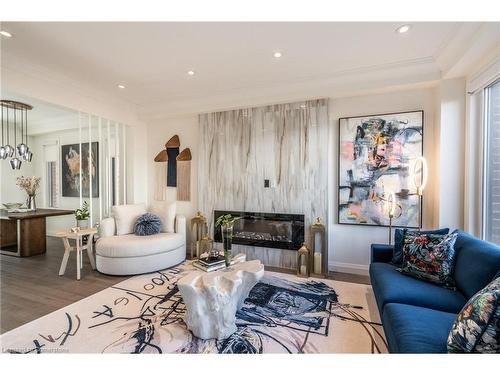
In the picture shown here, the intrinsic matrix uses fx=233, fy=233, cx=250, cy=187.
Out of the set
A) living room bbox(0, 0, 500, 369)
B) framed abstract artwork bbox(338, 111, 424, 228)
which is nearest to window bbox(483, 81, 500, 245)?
living room bbox(0, 0, 500, 369)

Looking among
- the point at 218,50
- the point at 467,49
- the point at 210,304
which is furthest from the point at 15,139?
the point at 467,49

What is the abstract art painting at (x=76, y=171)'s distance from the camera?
5.17 metres

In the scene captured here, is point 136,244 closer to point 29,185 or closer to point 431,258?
point 29,185

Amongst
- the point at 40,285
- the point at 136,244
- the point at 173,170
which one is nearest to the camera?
the point at 40,285

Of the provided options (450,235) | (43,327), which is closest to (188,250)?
(43,327)

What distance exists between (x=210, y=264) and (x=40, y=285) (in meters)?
2.31

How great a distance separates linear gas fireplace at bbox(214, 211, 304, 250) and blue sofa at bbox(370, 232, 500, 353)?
140 cm

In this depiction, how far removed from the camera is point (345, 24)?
Answer: 214cm

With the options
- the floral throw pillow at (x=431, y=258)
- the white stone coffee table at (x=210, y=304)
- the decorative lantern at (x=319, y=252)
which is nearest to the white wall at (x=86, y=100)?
the white stone coffee table at (x=210, y=304)

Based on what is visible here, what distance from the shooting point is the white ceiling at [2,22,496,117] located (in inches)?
86.8

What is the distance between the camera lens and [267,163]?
3.76 m
